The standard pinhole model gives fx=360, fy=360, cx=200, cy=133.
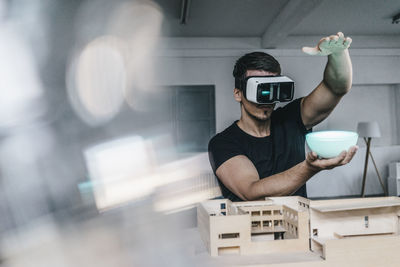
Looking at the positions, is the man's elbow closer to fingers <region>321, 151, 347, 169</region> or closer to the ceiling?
fingers <region>321, 151, 347, 169</region>

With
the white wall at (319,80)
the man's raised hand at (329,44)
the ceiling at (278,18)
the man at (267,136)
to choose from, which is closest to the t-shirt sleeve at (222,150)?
the man at (267,136)

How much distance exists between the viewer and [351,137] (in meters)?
0.84

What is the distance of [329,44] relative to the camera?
101 centimetres

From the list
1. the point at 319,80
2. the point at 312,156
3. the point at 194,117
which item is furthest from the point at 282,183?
the point at 319,80

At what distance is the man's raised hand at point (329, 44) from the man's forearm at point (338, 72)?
0.24 metres

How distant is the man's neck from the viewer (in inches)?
62.6

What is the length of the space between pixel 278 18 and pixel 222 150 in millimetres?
3671

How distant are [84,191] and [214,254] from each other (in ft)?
17.9

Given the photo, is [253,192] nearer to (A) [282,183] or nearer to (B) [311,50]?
(A) [282,183]

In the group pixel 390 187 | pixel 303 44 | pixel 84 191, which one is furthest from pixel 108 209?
pixel 390 187

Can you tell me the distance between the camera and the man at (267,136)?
1326mm

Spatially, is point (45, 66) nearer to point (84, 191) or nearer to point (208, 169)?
point (84, 191)

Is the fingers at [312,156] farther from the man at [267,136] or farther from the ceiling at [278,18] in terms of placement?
the ceiling at [278,18]

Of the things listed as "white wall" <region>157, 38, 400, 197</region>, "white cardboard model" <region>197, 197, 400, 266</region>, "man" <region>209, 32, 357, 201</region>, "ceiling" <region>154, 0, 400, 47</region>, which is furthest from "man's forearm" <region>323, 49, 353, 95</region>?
"white wall" <region>157, 38, 400, 197</region>
